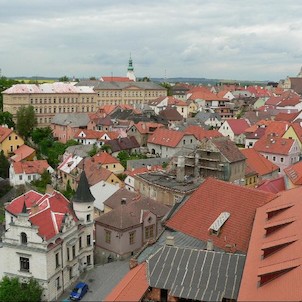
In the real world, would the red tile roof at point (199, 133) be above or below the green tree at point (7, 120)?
below

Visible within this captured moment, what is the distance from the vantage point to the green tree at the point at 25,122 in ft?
325

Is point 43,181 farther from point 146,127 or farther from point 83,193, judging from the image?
point 83,193

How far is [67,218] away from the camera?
35469 mm

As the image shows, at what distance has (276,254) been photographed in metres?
23.4

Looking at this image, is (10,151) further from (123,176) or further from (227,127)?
(227,127)

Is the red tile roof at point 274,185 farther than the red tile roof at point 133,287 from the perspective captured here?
Yes

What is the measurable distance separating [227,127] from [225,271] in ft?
249

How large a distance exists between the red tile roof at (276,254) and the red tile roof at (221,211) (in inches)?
38.3

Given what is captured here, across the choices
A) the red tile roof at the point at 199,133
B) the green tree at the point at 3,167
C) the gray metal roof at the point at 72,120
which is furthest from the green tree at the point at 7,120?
the red tile roof at the point at 199,133

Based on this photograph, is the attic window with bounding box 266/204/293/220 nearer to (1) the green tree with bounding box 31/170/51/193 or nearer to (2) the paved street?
(2) the paved street

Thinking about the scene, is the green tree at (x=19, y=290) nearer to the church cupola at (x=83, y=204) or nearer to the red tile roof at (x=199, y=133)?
the church cupola at (x=83, y=204)

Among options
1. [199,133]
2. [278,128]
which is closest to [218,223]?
[278,128]

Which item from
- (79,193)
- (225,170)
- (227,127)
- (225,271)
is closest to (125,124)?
(227,127)

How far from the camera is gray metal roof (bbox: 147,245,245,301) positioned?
76.6 feet
